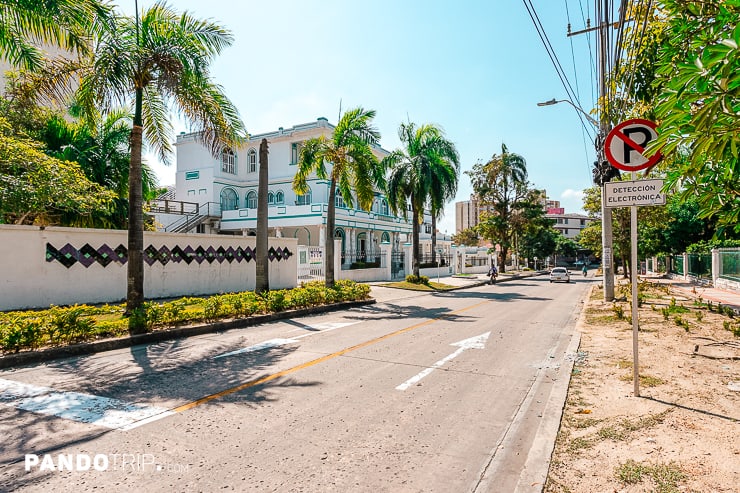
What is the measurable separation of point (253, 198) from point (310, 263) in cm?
1879

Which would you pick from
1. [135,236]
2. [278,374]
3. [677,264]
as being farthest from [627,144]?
[677,264]

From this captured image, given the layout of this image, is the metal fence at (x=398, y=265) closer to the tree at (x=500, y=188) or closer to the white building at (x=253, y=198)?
the white building at (x=253, y=198)

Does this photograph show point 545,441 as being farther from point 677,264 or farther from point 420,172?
point 677,264

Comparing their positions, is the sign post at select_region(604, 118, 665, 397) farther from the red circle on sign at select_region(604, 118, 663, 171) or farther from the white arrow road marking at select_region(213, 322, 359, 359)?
the white arrow road marking at select_region(213, 322, 359, 359)

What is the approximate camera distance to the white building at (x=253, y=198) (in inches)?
1433

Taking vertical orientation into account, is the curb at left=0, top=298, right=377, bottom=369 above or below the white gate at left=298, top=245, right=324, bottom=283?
below

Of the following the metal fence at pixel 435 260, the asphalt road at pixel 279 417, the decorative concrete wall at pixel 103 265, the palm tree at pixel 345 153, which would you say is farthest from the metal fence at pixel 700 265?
the decorative concrete wall at pixel 103 265

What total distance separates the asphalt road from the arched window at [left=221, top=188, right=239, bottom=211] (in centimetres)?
3358

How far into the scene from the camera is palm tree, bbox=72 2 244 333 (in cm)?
1044

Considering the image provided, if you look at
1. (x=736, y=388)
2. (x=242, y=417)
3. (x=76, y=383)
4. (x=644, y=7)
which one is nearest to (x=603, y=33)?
(x=644, y=7)

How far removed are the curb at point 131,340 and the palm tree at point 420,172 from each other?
1578 cm

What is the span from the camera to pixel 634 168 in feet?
18.2

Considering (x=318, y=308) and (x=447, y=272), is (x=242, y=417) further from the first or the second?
(x=447, y=272)

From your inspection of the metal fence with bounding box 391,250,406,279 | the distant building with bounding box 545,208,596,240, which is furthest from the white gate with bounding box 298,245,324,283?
the distant building with bounding box 545,208,596,240
